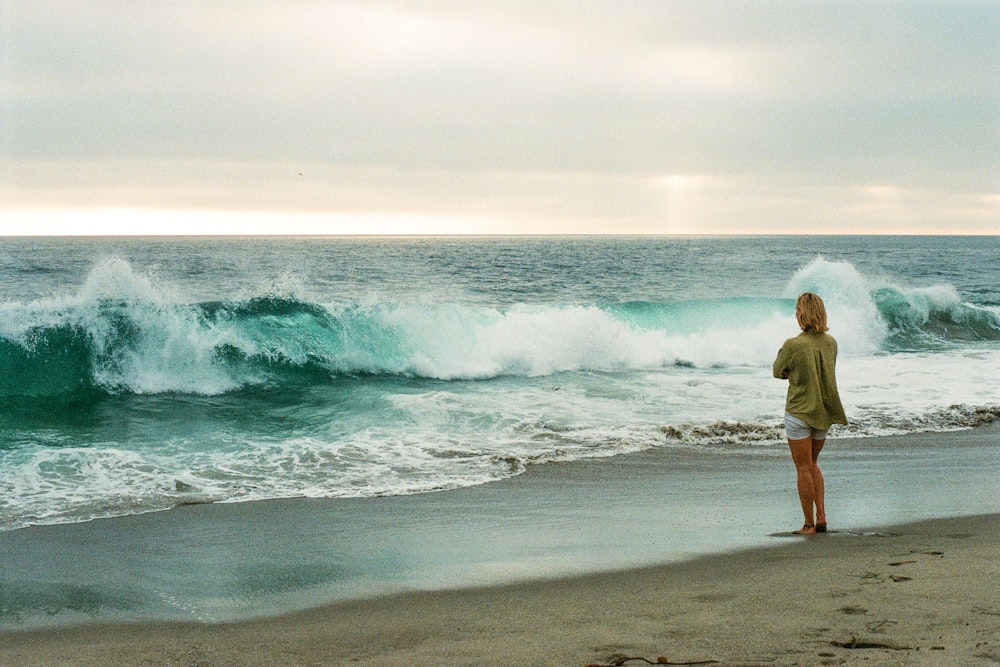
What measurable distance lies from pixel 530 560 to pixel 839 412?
2.41m

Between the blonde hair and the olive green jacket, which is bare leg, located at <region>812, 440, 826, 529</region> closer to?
the olive green jacket

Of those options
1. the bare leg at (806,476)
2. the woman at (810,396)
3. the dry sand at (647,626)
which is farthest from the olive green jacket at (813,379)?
the dry sand at (647,626)

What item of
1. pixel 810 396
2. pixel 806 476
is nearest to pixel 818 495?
pixel 806 476

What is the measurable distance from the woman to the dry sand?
0.90 m

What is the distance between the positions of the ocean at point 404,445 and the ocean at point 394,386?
58 mm

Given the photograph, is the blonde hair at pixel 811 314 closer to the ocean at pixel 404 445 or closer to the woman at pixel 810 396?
the woman at pixel 810 396

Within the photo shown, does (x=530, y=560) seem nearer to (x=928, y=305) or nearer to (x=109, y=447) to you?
(x=109, y=447)

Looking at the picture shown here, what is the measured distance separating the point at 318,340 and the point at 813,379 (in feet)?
39.9

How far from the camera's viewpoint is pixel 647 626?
395cm

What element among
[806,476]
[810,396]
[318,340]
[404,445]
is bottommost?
[404,445]

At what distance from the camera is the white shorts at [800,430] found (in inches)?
233

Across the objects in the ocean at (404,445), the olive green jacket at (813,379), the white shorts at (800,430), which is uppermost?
the olive green jacket at (813,379)

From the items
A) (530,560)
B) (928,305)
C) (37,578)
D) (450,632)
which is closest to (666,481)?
(530,560)

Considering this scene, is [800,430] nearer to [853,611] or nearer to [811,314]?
[811,314]
